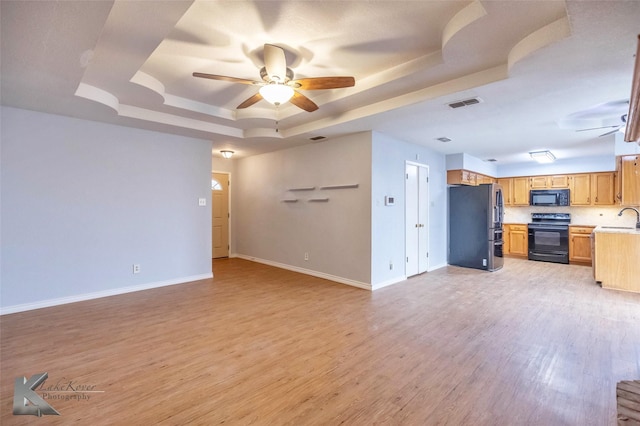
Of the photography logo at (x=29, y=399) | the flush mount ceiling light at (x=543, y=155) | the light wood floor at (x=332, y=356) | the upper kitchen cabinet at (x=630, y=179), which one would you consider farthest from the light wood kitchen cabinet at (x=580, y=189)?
the photography logo at (x=29, y=399)

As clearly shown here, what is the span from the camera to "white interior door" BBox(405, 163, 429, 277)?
5.51m

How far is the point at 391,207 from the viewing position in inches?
200

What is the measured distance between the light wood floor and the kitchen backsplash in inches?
142

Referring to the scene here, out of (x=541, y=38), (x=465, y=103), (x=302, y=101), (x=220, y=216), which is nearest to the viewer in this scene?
(x=541, y=38)

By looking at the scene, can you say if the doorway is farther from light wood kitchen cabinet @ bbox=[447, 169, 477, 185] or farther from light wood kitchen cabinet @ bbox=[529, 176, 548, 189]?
light wood kitchen cabinet @ bbox=[529, 176, 548, 189]

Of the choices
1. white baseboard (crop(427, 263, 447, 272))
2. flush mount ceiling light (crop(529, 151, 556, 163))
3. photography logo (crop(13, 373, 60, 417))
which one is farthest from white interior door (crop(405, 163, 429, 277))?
photography logo (crop(13, 373, 60, 417))

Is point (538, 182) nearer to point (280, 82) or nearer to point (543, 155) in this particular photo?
point (543, 155)

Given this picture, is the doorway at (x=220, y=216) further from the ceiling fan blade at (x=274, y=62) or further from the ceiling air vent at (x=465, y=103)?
the ceiling air vent at (x=465, y=103)

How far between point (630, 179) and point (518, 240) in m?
3.04

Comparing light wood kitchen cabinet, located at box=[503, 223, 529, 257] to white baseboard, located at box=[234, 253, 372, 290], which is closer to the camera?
white baseboard, located at box=[234, 253, 372, 290]

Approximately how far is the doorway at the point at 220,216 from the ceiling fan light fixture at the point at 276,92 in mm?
4926

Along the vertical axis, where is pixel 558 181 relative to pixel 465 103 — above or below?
below

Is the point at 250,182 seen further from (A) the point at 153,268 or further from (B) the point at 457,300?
(B) the point at 457,300

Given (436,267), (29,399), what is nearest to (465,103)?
(436,267)
